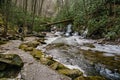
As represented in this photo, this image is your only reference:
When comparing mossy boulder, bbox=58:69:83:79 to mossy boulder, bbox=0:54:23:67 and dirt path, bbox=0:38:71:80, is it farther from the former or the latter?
mossy boulder, bbox=0:54:23:67

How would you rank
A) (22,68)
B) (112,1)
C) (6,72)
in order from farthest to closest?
(112,1) → (22,68) → (6,72)

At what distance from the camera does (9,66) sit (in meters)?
7.25

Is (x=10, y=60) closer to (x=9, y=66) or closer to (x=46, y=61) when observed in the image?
(x=9, y=66)

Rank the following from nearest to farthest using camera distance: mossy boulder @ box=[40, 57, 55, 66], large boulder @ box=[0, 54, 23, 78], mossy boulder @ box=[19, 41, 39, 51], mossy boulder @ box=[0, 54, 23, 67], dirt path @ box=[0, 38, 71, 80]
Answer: dirt path @ box=[0, 38, 71, 80], large boulder @ box=[0, 54, 23, 78], mossy boulder @ box=[0, 54, 23, 67], mossy boulder @ box=[40, 57, 55, 66], mossy boulder @ box=[19, 41, 39, 51]

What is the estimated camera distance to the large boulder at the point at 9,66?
6.96 m

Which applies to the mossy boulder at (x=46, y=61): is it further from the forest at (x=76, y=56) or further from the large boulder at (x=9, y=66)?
the large boulder at (x=9, y=66)

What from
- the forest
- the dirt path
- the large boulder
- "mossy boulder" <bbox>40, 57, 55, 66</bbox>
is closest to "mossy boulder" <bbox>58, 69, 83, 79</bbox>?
the forest

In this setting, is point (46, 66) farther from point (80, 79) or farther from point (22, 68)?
point (80, 79)

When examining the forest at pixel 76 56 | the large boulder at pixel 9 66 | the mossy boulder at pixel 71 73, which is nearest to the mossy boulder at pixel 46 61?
the forest at pixel 76 56

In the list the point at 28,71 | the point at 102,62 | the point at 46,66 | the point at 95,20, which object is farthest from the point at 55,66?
the point at 95,20

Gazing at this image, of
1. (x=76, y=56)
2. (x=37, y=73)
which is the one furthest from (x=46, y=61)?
(x=76, y=56)

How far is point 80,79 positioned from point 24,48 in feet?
20.3

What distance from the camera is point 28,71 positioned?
7.24 m

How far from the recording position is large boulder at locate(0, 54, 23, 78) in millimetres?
6961
